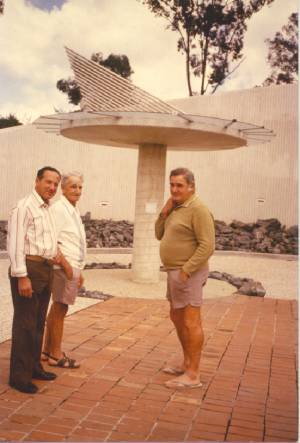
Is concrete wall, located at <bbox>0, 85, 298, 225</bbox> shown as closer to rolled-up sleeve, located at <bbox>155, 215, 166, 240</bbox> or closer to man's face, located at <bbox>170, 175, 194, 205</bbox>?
rolled-up sleeve, located at <bbox>155, 215, 166, 240</bbox>

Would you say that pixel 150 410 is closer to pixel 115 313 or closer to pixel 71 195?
pixel 71 195

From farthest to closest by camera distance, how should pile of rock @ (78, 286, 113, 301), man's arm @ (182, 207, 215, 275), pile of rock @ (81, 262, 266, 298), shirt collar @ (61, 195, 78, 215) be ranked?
1. pile of rock @ (81, 262, 266, 298)
2. pile of rock @ (78, 286, 113, 301)
3. shirt collar @ (61, 195, 78, 215)
4. man's arm @ (182, 207, 215, 275)

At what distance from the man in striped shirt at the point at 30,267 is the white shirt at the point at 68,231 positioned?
32 cm

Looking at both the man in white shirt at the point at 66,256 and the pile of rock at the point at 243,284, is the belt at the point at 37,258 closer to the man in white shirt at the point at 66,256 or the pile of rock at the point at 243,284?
the man in white shirt at the point at 66,256

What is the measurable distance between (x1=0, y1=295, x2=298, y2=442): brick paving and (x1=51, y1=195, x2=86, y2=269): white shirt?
0.98 meters

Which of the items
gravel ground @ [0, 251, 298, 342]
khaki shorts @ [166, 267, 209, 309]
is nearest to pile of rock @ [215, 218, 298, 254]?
gravel ground @ [0, 251, 298, 342]

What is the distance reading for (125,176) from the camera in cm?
2061

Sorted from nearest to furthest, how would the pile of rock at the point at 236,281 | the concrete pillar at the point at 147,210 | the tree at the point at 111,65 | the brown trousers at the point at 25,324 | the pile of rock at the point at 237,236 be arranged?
the brown trousers at the point at 25,324
the pile of rock at the point at 236,281
the concrete pillar at the point at 147,210
the pile of rock at the point at 237,236
the tree at the point at 111,65

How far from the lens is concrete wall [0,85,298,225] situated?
1850cm

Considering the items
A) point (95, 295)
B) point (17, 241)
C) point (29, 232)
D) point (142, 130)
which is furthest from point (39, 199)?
point (142, 130)

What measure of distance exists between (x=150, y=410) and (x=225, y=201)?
15817mm

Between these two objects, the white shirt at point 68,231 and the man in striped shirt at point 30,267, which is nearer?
the man in striped shirt at point 30,267

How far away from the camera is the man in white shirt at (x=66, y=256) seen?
15.0 ft

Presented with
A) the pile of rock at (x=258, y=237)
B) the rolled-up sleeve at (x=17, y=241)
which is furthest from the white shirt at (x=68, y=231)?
the pile of rock at (x=258, y=237)
